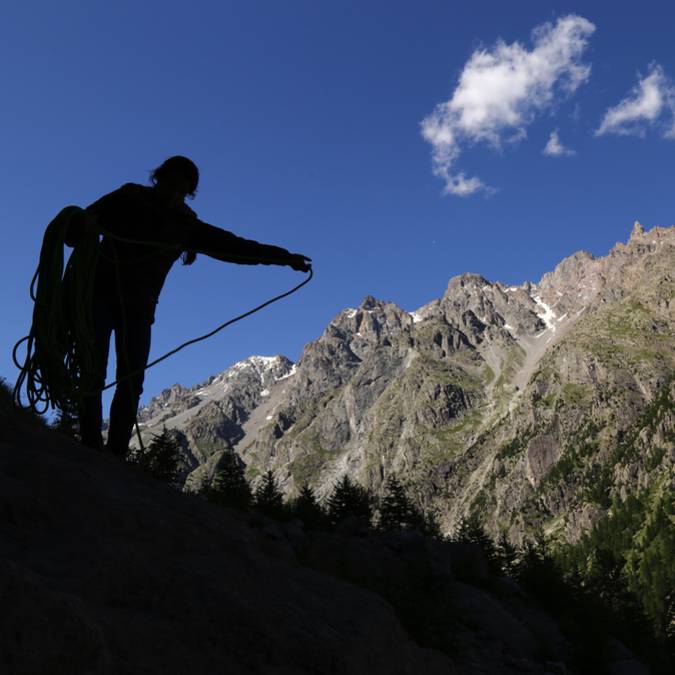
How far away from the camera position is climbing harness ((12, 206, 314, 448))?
580 centimetres

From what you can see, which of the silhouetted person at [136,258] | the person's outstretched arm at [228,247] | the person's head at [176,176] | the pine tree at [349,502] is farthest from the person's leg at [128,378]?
the pine tree at [349,502]

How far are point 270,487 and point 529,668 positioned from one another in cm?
3371

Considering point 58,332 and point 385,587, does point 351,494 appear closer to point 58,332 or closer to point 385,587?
point 385,587

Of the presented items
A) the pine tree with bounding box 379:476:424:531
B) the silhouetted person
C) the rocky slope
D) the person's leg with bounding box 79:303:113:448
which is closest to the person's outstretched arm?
the silhouetted person

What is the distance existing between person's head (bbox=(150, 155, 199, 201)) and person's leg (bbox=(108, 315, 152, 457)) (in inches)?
67.5

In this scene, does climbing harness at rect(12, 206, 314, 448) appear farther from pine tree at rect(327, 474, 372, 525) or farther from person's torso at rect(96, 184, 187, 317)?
pine tree at rect(327, 474, 372, 525)

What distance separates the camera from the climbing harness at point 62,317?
580cm

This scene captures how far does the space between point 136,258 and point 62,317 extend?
1105 mm

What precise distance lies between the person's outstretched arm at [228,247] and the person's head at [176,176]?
473 millimetres

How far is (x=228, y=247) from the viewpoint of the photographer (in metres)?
7.01

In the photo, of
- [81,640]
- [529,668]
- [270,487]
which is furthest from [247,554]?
[270,487]

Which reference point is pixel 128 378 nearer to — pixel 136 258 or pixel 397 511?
pixel 136 258

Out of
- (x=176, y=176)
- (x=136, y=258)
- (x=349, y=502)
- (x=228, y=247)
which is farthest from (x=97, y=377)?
(x=349, y=502)

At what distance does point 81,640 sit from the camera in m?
2.45
